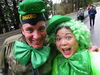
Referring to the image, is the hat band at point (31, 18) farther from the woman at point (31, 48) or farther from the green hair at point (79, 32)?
the green hair at point (79, 32)

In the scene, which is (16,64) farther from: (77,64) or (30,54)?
(77,64)

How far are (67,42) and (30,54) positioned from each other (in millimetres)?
489

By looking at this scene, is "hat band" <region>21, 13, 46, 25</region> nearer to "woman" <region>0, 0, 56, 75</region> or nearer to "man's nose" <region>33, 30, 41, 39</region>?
"woman" <region>0, 0, 56, 75</region>

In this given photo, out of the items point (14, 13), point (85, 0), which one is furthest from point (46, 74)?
point (85, 0)

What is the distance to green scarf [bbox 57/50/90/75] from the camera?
4.08 feet

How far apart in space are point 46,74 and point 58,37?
52cm

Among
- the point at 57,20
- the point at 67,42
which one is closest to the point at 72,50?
the point at 67,42

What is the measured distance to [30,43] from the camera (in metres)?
1.32

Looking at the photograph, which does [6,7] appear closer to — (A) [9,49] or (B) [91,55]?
(A) [9,49]

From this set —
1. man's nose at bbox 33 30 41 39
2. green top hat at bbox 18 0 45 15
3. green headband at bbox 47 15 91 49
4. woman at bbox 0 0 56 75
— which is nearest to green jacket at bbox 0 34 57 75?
woman at bbox 0 0 56 75

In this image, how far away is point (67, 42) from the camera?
1301 millimetres

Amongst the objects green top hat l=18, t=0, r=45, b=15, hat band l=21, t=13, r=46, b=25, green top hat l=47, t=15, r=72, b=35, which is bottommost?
green top hat l=47, t=15, r=72, b=35

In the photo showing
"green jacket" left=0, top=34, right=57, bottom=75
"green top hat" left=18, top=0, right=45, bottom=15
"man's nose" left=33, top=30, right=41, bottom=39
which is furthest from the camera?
"green jacket" left=0, top=34, right=57, bottom=75

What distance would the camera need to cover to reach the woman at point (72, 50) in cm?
125
